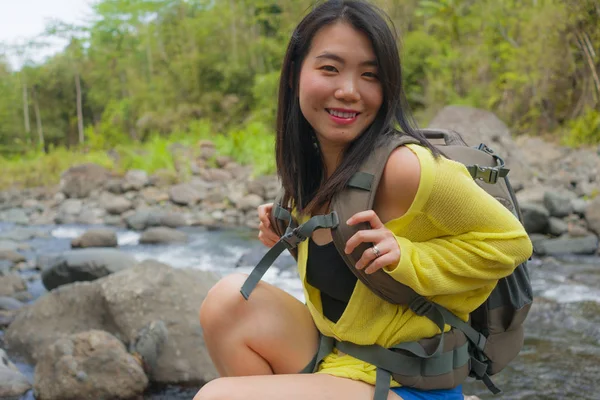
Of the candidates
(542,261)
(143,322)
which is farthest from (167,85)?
(143,322)

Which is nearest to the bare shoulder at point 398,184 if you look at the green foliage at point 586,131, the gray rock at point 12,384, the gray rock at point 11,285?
the gray rock at point 12,384

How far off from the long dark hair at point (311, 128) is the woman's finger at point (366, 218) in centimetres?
12

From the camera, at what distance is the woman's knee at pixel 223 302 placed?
1671 millimetres

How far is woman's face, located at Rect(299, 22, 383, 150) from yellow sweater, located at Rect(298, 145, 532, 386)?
23 cm

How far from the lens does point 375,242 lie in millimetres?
1306

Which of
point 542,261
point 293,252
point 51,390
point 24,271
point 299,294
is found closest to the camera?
point 293,252

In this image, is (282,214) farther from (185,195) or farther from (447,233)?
(185,195)

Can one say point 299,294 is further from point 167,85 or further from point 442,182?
point 167,85

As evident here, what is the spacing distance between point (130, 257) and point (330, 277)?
4.50 m

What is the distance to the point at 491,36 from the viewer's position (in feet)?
48.8

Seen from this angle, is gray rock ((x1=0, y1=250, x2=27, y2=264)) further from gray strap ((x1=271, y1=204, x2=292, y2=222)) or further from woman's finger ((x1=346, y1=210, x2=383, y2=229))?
woman's finger ((x1=346, y1=210, x2=383, y2=229))

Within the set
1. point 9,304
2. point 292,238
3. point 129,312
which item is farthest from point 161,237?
point 292,238

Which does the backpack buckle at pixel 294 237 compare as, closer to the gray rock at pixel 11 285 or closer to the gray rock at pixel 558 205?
the gray rock at pixel 11 285

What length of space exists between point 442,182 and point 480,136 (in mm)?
9790
